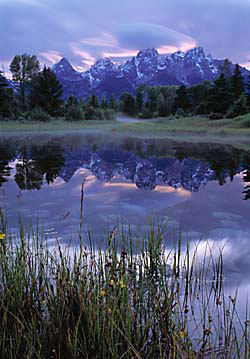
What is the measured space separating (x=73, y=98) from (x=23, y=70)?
9396mm

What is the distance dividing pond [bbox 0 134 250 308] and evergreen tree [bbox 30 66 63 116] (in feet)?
109

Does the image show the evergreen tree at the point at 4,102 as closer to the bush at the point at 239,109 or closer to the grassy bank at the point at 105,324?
the bush at the point at 239,109

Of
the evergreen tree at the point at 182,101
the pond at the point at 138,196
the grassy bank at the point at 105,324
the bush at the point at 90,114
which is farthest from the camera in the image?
the evergreen tree at the point at 182,101

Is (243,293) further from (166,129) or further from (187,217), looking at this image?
(166,129)

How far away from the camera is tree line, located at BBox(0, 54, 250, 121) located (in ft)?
128

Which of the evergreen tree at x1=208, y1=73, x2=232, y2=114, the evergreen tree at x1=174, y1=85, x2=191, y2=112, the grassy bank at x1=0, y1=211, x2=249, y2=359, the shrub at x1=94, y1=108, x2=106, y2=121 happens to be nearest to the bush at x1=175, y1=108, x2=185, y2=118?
the evergreen tree at x1=174, y1=85, x2=191, y2=112

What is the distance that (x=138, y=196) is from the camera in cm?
903

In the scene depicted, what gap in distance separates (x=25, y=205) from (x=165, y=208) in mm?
2856

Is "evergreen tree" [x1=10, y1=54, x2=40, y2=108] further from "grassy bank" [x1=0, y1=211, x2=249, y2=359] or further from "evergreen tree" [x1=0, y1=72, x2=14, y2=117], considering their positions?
"grassy bank" [x1=0, y1=211, x2=249, y2=359]

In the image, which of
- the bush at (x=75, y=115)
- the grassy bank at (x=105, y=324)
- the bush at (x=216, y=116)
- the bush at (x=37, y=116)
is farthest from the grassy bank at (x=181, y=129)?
the grassy bank at (x=105, y=324)

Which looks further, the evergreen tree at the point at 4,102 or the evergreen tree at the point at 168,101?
the evergreen tree at the point at 168,101

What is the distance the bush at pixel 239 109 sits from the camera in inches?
1412

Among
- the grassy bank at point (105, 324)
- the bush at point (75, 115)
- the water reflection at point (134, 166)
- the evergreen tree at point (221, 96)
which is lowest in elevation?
the grassy bank at point (105, 324)

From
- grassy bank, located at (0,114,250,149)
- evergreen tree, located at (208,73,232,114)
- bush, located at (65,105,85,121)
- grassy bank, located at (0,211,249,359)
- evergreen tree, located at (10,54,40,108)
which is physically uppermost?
evergreen tree, located at (10,54,40,108)
